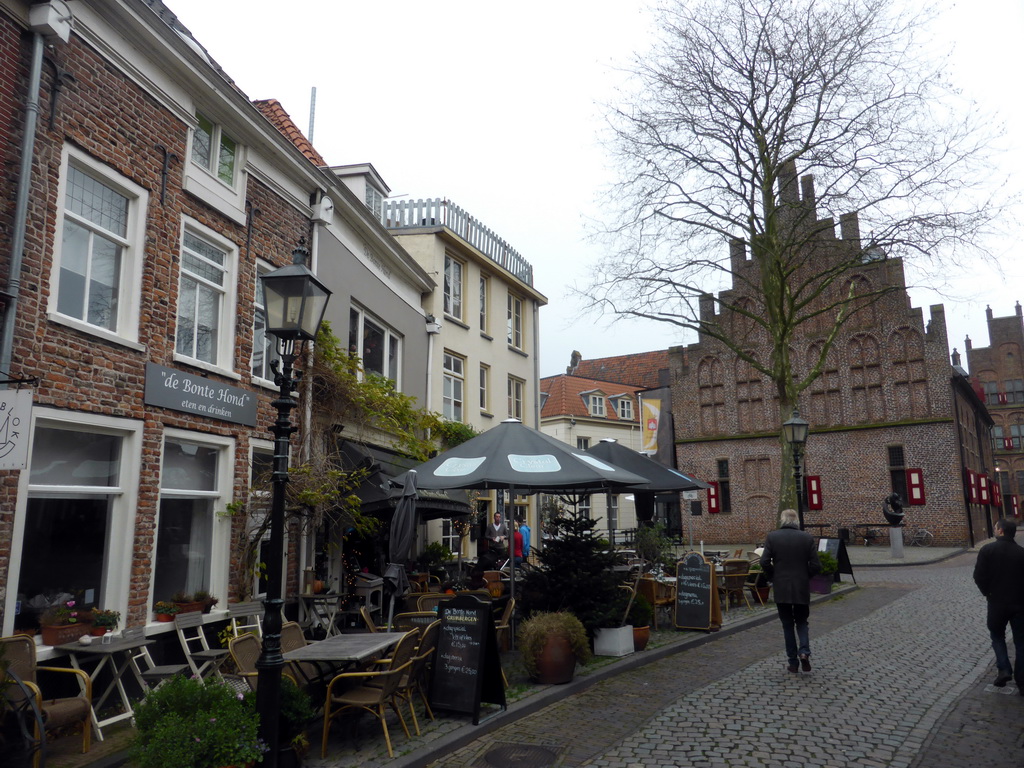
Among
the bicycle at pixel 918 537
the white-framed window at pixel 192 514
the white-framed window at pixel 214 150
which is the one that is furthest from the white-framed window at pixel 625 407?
the white-framed window at pixel 192 514

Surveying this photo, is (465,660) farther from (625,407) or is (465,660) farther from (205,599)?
(625,407)

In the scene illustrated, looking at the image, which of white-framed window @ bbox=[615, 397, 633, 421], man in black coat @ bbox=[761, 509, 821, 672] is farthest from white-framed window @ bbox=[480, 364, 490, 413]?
white-framed window @ bbox=[615, 397, 633, 421]

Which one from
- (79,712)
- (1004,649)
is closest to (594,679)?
(1004,649)

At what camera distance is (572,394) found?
1698 inches

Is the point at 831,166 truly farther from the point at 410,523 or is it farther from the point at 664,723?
the point at 664,723

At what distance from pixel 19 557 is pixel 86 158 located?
385 centimetres

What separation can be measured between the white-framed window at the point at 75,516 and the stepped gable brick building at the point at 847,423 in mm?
29498

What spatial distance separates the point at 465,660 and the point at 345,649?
1.12 meters

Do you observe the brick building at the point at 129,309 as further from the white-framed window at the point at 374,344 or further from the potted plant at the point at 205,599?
the white-framed window at the point at 374,344

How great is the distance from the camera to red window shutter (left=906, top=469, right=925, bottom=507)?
33625mm

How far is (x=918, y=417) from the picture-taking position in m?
34.5

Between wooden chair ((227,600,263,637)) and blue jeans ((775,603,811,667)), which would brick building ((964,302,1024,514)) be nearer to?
blue jeans ((775,603,811,667))

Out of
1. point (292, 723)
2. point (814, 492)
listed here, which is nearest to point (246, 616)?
point (292, 723)

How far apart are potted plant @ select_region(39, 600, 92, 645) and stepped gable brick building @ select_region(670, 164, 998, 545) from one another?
30458mm
